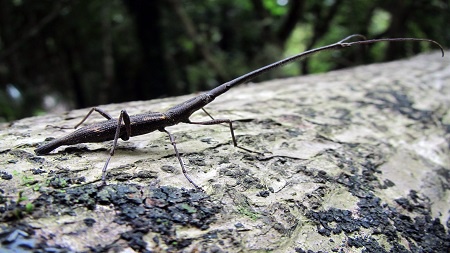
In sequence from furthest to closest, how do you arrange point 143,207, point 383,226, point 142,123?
point 142,123 < point 383,226 < point 143,207

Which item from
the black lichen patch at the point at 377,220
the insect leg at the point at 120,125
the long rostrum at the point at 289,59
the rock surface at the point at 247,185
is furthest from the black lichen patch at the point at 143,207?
the long rostrum at the point at 289,59

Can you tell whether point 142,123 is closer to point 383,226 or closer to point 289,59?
point 289,59

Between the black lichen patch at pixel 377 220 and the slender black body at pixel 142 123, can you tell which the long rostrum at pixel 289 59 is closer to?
the slender black body at pixel 142 123

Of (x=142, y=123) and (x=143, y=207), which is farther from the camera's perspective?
(x=142, y=123)

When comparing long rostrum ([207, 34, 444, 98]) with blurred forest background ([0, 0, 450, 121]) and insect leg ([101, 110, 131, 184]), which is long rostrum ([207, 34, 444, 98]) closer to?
insect leg ([101, 110, 131, 184])

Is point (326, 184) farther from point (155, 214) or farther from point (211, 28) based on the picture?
point (211, 28)

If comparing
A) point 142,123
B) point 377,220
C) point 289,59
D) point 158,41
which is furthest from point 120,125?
point 158,41

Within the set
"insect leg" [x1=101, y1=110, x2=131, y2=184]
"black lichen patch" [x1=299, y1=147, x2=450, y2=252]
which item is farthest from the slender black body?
"black lichen patch" [x1=299, y1=147, x2=450, y2=252]
